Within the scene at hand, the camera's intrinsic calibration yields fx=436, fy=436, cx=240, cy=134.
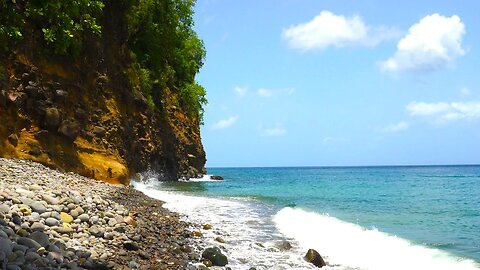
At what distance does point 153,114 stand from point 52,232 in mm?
27693

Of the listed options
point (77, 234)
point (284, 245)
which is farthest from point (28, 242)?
point (284, 245)

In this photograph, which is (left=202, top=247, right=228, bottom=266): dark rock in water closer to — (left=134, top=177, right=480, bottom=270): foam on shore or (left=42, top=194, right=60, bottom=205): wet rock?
(left=134, top=177, right=480, bottom=270): foam on shore

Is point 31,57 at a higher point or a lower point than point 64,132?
higher

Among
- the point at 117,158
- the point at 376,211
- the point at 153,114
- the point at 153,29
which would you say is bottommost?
the point at 376,211

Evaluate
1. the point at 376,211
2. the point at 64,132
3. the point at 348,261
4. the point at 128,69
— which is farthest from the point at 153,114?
the point at 348,261

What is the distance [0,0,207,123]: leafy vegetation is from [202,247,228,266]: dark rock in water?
417 inches

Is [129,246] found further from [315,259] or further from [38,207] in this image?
[315,259]

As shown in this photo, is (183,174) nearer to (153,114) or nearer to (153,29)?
(153,114)

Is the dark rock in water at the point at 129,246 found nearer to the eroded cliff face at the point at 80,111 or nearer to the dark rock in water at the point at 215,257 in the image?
the dark rock in water at the point at 215,257

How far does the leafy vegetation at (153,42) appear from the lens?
21047 millimetres

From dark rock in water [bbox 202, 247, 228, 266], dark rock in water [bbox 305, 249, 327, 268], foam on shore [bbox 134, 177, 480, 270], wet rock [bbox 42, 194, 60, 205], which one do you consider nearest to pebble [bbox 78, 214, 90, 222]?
wet rock [bbox 42, 194, 60, 205]

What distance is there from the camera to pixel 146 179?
3566cm


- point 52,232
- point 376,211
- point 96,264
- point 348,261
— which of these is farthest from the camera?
point 376,211

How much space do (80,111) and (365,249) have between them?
57.0 feet
